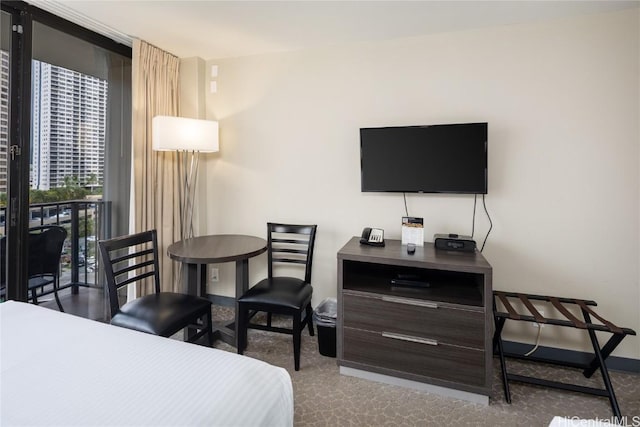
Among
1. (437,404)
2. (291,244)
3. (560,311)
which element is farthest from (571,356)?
(291,244)

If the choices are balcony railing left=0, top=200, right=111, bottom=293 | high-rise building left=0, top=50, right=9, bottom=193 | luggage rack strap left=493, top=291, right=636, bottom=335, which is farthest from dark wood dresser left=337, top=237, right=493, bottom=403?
high-rise building left=0, top=50, right=9, bottom=193

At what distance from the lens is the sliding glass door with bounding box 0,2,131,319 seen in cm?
221

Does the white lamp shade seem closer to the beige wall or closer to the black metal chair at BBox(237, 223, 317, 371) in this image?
the beige wall

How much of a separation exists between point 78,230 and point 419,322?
262 centimetres

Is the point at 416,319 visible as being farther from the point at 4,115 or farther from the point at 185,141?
the point at 4,115

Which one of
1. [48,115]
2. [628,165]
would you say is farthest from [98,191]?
[628,165]

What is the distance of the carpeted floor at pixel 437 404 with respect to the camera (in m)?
1.82

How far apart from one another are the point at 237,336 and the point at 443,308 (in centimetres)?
143

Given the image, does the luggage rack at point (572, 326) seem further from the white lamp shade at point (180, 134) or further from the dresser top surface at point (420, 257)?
the white lamp shade at point (180, 134)

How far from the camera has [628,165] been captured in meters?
2.20

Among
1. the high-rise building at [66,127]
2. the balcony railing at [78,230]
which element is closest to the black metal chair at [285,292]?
the balcony railing at [78,230]

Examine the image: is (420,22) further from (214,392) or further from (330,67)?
(214,392)

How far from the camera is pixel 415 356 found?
Answer: 2.03 m

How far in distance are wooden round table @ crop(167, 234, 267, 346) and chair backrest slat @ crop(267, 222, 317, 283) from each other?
17cm
